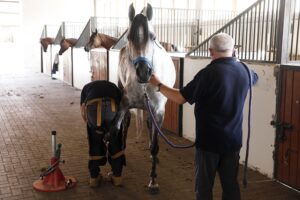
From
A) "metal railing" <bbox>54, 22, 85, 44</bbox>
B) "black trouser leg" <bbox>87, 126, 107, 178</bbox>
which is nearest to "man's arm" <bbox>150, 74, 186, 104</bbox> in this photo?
"black trouser leg" <bbox>87, 126, 107, 178</bbox>

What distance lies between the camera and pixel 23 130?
537cm

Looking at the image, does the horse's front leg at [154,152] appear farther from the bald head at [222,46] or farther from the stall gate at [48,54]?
the stall gate at [48,54]

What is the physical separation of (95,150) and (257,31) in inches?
81.1

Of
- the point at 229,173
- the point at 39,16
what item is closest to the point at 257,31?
the point at 229,173

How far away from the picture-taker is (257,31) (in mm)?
3645

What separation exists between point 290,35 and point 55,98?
6360 millimetres

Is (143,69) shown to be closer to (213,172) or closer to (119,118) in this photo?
(119,118)

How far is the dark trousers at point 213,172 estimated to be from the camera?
226cm

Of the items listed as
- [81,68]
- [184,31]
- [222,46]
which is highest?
[184,31]

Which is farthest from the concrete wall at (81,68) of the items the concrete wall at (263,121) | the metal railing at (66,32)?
the concrete wall at (263,121)

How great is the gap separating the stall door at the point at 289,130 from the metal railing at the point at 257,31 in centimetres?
29

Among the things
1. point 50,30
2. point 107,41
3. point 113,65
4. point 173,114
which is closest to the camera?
point 173,114

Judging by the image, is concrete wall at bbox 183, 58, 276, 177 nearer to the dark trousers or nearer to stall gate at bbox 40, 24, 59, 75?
the dark trousers

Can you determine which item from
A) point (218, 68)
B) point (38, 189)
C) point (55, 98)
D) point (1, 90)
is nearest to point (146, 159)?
point (38, 189)
